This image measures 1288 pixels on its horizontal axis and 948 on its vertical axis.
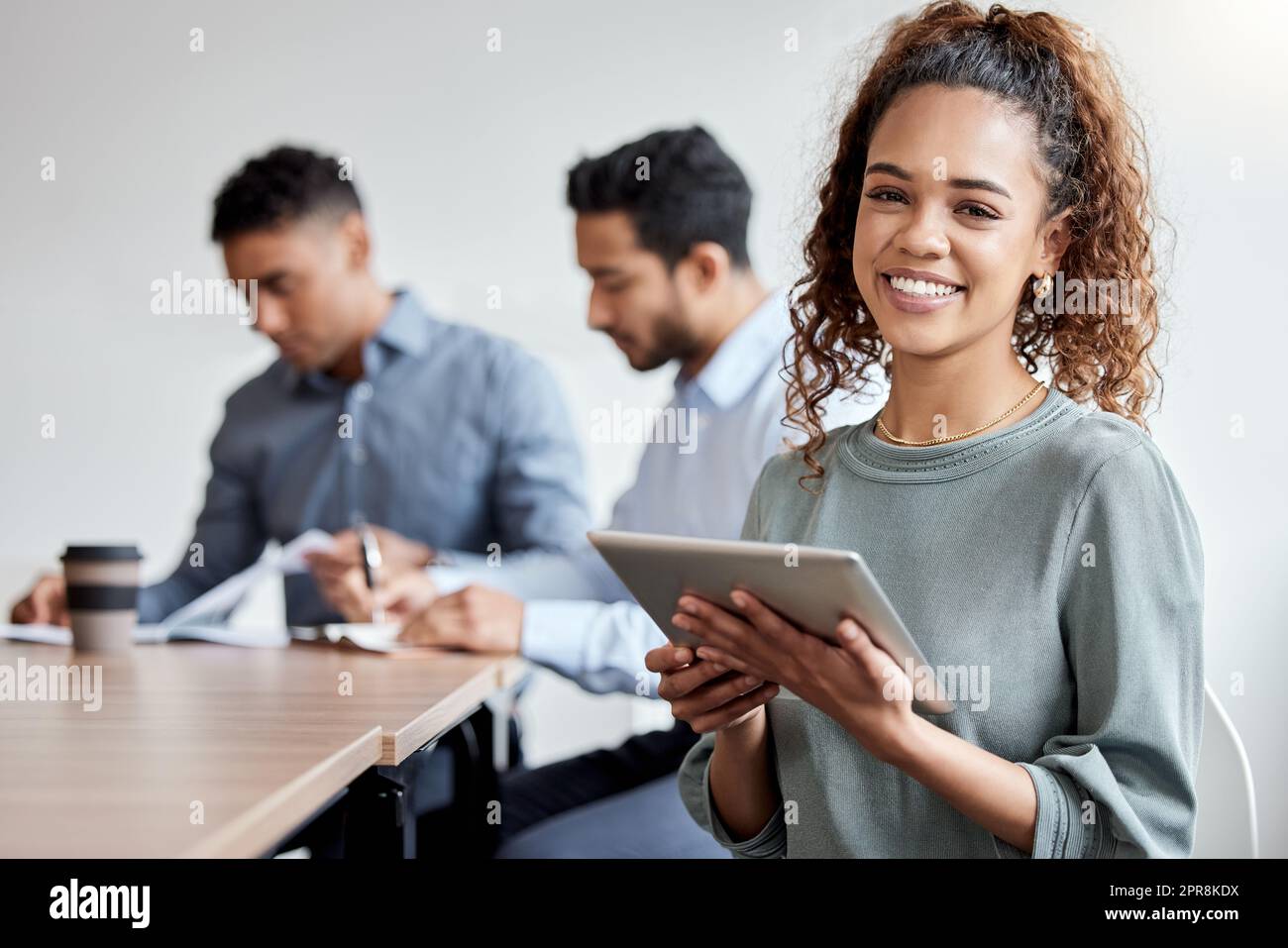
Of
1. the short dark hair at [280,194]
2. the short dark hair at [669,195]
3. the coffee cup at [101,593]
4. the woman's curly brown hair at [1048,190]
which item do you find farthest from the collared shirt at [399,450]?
A: the woman's curly brown hair at [1048,190]

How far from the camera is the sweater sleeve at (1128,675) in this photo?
0.98 metres

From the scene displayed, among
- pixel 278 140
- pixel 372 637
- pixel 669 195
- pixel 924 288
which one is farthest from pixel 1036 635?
pixel 278 140

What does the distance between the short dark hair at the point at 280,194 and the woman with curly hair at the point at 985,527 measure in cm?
186

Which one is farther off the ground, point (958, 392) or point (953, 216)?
point (953, 216)

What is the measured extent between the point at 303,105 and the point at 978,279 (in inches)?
114

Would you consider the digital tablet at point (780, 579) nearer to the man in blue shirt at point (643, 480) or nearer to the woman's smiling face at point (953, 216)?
the woman's smiling face at point (953, 216)

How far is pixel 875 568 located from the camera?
1.13m

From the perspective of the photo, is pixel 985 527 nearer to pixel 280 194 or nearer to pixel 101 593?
pixel 101 593

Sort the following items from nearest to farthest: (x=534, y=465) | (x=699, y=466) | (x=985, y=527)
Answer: (x=985, y=527), (x=699, y=466), (x=534, y=465)

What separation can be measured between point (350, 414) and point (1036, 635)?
2.07 metres

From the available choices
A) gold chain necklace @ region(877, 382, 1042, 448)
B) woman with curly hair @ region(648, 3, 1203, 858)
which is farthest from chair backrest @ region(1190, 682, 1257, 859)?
gold chain necklace @ region(877, 382, 1042, 448)

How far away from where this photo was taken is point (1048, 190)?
1.16 m

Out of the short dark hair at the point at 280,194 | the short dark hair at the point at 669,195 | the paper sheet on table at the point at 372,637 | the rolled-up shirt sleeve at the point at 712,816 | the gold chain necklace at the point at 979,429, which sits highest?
the short dark hair at the point at 280,194

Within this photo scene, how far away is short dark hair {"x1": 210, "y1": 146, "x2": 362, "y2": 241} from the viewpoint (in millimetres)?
2803
